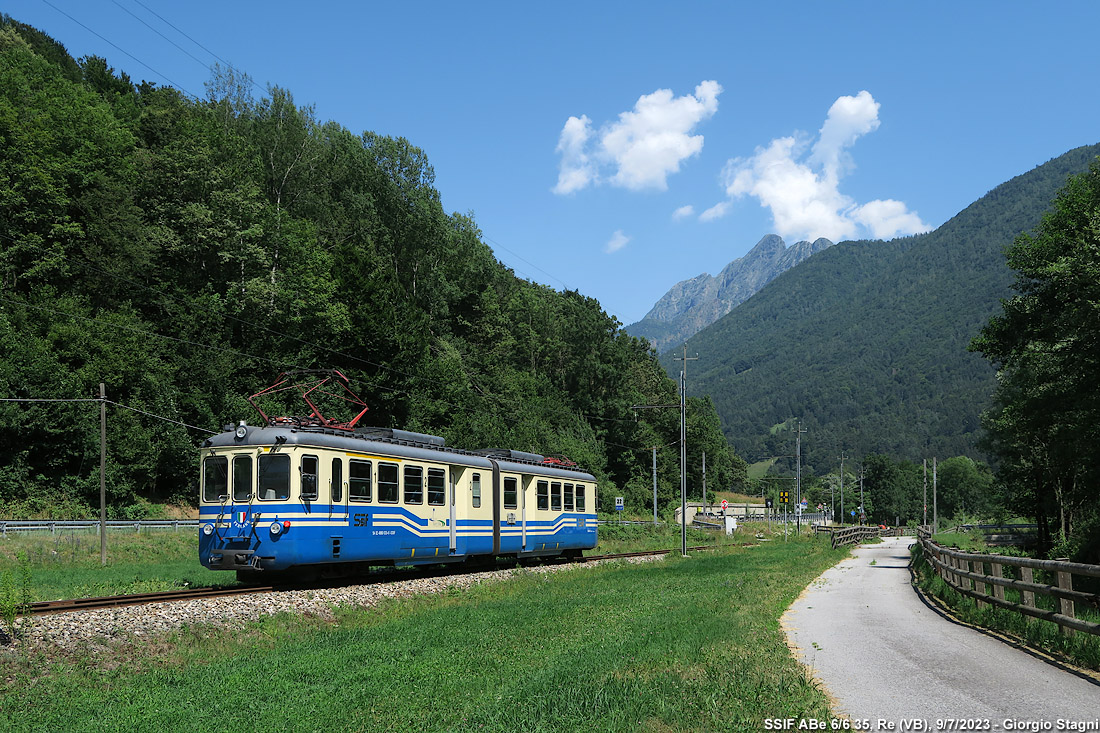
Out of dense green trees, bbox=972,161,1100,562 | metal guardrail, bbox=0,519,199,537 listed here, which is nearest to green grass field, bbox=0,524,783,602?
metal guardrail, bbox=0,519,199,537

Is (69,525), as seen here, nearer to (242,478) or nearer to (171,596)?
(242,478)

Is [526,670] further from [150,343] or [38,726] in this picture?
[150,343]

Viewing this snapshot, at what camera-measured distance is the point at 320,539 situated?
19.1 metres

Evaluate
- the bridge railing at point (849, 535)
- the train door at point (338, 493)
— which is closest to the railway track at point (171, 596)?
the train door at point (338, 493)

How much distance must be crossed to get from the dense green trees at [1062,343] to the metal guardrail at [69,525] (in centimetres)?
3690

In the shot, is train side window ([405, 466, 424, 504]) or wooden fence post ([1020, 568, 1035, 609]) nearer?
wooden fence post ([1020, 568, 1035, 609])

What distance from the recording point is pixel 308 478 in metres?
19.0

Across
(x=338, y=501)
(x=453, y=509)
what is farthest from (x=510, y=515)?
(x=338, y=501)

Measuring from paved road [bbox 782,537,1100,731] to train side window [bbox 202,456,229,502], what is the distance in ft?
40.4

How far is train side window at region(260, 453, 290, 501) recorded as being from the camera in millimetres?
18766

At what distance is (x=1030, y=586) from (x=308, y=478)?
13.9 meters

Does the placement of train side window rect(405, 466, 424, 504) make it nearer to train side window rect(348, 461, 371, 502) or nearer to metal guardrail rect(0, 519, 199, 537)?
train side window rect(348, 461, 371, 502)

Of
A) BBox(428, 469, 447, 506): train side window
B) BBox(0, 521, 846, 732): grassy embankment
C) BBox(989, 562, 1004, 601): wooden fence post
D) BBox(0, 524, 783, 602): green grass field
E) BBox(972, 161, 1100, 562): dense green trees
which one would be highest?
BBox(972, 161, 1100, 562): dense green trees

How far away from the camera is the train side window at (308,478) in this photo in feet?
62.0
